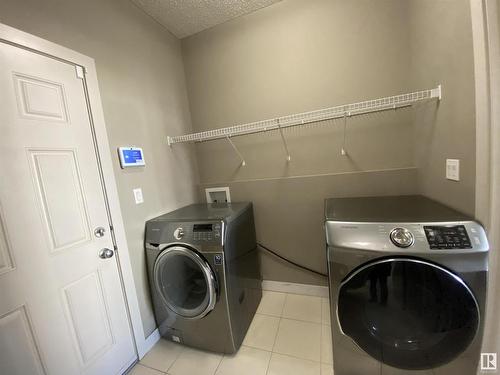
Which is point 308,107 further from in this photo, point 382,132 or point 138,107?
point 138,107

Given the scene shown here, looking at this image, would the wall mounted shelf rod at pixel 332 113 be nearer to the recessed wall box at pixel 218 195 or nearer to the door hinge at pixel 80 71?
the recessed wall box at pixel 218 195

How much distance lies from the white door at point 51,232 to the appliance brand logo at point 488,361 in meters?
2.04

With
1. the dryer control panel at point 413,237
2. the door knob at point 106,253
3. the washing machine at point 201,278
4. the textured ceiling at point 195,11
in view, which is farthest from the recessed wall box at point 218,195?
the textured ceiling at point 195,11

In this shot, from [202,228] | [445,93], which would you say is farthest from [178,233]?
[445,93]

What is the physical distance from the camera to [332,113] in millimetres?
1570

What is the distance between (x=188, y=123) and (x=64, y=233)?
147cm

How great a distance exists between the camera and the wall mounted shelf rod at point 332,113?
1261 millimetres

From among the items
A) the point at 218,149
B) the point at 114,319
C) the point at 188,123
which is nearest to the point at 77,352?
the point at 114,319

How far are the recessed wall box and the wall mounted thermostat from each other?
76 cm

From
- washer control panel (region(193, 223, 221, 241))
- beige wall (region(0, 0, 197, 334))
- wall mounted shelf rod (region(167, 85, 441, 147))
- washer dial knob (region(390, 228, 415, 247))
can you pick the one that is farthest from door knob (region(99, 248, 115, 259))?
washer dial knob (region(390, 228, 415, 247))

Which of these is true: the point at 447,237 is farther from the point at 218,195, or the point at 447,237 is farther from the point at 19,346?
the point at 19,346

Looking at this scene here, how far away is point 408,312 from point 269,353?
977mm

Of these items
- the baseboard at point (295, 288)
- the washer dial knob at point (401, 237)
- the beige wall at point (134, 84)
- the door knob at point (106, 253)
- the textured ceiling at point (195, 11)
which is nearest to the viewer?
the washer dial knob at point (401, 237)

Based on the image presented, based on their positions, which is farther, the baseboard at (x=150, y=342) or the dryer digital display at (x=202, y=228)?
the baseboard at (x=150, y=342)
